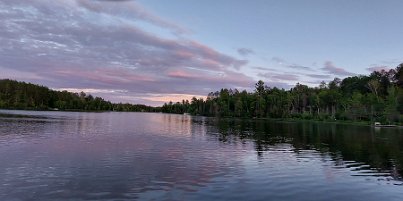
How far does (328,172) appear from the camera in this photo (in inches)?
1281

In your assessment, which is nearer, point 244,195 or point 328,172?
point 244,195

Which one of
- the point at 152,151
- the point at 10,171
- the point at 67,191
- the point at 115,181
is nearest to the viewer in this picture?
the point at 67,191

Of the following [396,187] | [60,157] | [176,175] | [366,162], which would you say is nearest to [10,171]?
[60,157]

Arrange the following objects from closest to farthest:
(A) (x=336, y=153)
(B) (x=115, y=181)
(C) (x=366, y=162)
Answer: (B) (x=115, y=181) → (C) (x=366, y=162) → (A) (x=336, y=153)

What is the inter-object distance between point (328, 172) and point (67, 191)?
74.0 ft

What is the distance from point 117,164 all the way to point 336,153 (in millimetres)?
29700

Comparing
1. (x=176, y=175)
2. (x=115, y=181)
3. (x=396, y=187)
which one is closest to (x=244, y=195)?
(x=176, y=175)

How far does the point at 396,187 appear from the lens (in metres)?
27.1

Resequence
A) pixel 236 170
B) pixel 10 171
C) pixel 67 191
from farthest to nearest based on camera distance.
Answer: pixel 236 170, pixel 10 171, pixel 67 191

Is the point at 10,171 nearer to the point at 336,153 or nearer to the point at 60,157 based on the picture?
the point at 60,157

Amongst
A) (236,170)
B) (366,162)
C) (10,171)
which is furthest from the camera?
(366,162)

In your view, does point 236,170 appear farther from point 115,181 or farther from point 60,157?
point 60,157

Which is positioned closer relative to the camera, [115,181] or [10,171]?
[115,181]

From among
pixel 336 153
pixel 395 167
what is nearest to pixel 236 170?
pixel 395 167
